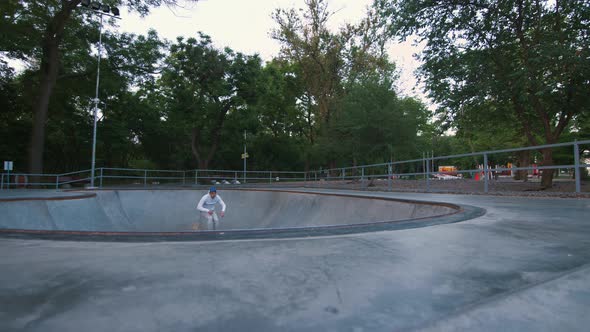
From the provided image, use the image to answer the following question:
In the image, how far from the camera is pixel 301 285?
155 cm

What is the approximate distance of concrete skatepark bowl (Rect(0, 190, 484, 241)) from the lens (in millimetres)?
2944

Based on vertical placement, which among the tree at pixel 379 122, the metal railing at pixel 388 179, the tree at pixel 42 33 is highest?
the tree at pixel 42 33

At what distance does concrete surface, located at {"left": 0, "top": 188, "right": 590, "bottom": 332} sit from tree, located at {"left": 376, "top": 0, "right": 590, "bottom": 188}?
29.0 ft

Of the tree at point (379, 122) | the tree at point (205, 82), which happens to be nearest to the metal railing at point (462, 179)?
the tree at point (379, 122)

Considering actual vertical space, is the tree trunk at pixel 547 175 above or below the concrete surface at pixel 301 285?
above

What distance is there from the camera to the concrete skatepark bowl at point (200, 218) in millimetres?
2944

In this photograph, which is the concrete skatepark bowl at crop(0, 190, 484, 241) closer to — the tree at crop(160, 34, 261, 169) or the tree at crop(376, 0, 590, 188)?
the tree at crop(376, 0, 590, 188)

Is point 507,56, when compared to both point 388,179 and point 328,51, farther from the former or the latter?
point 328,51

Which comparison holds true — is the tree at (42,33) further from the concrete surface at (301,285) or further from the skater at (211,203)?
the concrete surface at (301,285)

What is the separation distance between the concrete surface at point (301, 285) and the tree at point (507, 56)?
884 cm

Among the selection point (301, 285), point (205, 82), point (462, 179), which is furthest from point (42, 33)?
point (462, 179)

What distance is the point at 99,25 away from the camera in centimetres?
1964

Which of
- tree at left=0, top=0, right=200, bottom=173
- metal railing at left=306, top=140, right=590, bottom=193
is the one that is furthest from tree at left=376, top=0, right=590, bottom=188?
tree at left=0, top=0, right=200, bottom=173

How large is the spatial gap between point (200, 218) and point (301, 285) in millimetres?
9839
